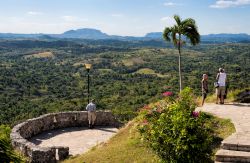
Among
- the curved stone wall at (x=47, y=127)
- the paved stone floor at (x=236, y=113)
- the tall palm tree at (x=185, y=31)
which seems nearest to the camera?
the paved stone floor at (x=236, y=113)

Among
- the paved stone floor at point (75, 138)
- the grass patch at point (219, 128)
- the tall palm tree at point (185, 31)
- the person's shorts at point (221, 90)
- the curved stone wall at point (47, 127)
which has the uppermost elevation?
the tall palm tree at point (185, 31)

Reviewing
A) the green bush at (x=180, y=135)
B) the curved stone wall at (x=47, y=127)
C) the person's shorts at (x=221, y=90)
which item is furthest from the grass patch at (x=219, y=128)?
the curved stone wall at (x=47, y=127)

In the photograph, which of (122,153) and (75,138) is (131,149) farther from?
(75,138)

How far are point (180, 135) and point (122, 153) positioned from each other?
4.43 m

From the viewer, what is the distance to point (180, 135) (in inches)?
325

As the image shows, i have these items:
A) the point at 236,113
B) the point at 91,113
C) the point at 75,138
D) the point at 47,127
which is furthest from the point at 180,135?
the point at 47,127

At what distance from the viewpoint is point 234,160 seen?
396 inches

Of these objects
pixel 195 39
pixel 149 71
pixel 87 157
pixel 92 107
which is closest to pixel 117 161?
pixel 87 157

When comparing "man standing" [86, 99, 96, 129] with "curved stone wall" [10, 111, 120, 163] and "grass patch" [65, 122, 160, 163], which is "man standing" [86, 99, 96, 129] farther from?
"grass patch" [65, 122, 160, 163]

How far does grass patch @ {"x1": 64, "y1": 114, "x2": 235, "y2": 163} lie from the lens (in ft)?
38.3

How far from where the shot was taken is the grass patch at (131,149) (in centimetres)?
1168

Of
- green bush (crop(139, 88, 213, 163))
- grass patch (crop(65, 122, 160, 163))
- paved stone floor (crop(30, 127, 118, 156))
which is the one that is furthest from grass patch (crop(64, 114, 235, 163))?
green bush (crop(139, 88, 213, 163))

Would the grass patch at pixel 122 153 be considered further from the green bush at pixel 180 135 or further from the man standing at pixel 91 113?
the man standing at pixel 91 113

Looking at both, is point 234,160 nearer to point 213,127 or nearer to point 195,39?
point 213,127
